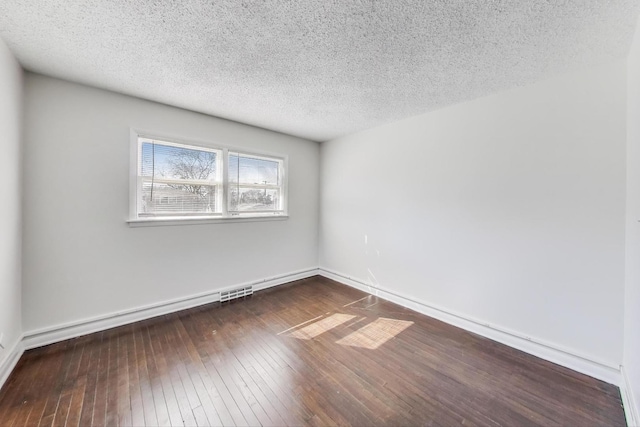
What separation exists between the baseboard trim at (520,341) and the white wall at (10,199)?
3.74 m

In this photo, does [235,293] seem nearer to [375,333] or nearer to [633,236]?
[375,333]

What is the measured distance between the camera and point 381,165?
3.54 metres

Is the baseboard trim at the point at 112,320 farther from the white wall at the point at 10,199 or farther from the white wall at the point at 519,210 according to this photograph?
the white wall at the point at 519,210

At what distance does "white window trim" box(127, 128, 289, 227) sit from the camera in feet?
8.77

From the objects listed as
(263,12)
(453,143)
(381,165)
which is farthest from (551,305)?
(263,12)

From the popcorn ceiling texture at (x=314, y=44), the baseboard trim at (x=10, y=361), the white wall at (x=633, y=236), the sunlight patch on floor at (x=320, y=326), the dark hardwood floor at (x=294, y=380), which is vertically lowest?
the dark hardwood floor at (x=294, y=380)

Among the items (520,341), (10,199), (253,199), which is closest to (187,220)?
(253,199)

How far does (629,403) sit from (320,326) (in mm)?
2310

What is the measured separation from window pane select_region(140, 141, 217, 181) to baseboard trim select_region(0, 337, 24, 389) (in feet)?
5.97

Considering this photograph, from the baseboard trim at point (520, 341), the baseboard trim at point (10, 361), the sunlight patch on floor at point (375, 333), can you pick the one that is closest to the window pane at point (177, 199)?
the baseboard trim at point (10, 361)

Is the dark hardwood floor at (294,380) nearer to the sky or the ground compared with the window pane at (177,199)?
nearer to the ground

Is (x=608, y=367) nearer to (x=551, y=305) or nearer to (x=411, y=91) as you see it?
(x=551, y=305)

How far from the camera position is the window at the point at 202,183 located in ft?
9.21

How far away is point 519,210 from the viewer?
7.61ft
